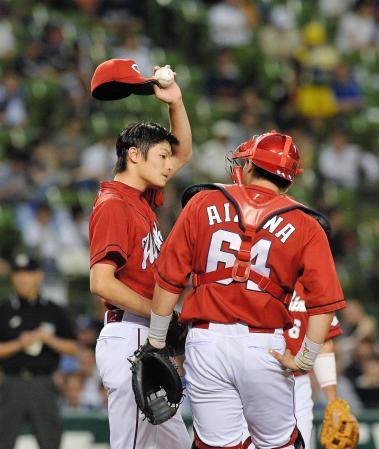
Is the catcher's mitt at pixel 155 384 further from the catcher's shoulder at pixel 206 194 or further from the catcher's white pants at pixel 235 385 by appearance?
the catcher's shoulder at pixel 206 194

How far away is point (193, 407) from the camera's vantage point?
4836 millimetres

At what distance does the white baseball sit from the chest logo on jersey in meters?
0.73

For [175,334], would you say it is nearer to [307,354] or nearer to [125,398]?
[125,398]

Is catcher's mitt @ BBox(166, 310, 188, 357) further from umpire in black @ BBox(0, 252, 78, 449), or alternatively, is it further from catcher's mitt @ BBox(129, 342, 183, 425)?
umpire in black @ BBox(0, 252, 78, 449)

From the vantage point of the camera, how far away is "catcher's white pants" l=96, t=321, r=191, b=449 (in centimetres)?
509

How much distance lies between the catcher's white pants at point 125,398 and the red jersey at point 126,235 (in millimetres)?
223

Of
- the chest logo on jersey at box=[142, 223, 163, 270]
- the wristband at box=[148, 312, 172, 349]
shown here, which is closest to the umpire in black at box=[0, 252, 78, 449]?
the chest logo on jersey at box=[142, 223, 163, 270]

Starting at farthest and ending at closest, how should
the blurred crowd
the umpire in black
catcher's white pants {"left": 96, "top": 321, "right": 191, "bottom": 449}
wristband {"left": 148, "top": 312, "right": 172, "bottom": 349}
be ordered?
the blurred crowd
the umpire in black
catcher's white pants {"left": 96, "top": 321, "right": 191, "bottom": 449}
wristband {"left": 148, "top": 312, "right": 172, "bottom": 349}

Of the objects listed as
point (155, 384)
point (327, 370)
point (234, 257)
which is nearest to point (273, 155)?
point (234, 257)

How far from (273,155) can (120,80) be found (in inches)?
37.1

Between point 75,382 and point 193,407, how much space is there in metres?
4.93

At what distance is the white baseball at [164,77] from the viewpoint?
522 centimetres

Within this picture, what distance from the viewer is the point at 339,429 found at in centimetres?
545

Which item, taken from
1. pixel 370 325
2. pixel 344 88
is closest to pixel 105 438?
pixel 370 325
